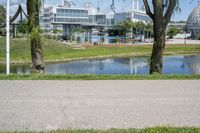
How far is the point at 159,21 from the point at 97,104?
9.37 meters

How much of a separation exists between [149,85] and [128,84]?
0.72 metres

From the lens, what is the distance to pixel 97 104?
963 cm

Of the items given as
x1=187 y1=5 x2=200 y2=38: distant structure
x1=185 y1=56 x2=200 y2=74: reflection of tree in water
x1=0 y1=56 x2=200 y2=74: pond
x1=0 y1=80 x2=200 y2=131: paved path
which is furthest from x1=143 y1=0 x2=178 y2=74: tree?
x1=187 y1=5 x2=200 y2=38: distant structure

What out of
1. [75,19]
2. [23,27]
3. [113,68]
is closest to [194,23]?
[75,19]

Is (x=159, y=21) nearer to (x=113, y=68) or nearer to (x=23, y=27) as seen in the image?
(x=23, y=27)

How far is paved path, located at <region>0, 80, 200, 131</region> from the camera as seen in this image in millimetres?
7707

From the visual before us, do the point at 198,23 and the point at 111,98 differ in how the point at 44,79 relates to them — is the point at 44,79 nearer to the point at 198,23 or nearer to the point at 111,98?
the point at 111,98

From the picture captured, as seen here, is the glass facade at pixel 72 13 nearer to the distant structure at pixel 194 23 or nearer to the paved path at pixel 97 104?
the distant structure at pixel 194 23

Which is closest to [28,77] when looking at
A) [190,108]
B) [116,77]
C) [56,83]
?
[56,83]

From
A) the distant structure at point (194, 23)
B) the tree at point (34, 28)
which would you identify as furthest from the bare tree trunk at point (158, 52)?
the distant structure at point (194, 23)

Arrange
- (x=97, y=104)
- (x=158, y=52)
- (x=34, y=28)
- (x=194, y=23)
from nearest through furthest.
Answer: (x=97, y=104), (x=34, y=28), (x=158, y=52), (x=194, y=23)

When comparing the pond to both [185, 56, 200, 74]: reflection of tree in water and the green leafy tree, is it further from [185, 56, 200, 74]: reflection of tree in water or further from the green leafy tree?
the green leafy tree

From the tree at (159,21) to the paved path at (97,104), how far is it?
14.8ft

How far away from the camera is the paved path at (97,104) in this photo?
25.3ft
